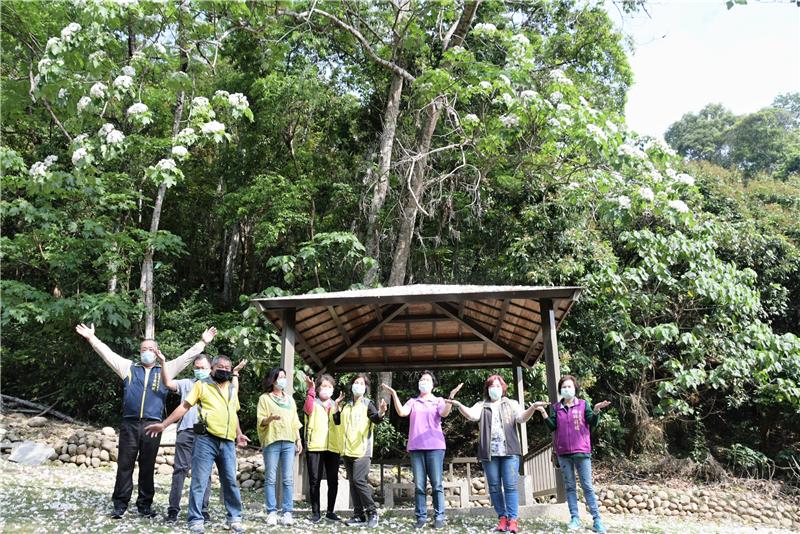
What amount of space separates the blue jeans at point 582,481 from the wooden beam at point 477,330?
2.91 m

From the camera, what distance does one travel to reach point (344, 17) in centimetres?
1416

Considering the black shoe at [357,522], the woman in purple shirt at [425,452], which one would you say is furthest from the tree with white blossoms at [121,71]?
the black shoe at [357,522]

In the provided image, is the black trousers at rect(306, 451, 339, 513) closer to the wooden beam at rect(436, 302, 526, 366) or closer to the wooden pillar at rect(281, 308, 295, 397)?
the wooden pillar at rect(281, 308, 295, 397)

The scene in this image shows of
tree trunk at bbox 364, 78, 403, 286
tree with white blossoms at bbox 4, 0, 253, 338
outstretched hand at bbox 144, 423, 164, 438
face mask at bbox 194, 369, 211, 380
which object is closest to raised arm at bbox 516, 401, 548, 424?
face mask at bbox 194, 369, 211, 380

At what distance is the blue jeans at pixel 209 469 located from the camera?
15.4ft

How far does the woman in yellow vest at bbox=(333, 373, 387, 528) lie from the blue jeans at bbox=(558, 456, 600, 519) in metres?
1.73

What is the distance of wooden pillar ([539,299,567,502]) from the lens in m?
6.17

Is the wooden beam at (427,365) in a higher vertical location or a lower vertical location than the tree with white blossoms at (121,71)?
lower

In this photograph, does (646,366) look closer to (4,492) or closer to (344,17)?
(344,17)

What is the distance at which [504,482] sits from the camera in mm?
5258

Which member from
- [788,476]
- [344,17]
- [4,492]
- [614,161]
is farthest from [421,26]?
[788,476]

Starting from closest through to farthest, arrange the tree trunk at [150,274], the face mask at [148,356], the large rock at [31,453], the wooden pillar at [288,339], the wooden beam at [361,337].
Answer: the face mask at [148,356], the wooden pillar at [288,339], the wooden beam at [361,337], the large rock at [31,453], the tree trunk at [150,274]

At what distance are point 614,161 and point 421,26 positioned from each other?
6.23m

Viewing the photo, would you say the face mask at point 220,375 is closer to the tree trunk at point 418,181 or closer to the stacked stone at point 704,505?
the tree trunk at point 418,181
